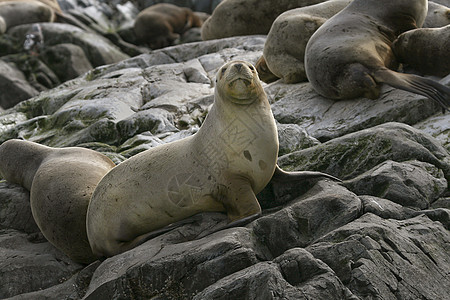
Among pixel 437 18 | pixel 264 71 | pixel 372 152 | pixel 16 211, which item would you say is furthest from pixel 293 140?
pixel 437 18

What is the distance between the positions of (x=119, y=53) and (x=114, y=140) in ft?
37.7

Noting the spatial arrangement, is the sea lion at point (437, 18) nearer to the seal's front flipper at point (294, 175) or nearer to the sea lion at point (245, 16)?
the sea lion at point (245, 16)

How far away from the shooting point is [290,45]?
905 centimetres

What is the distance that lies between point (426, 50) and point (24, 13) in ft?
53.6

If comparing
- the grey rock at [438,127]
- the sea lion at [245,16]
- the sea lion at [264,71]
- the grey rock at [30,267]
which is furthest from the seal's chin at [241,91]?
the sea lion at [245,16]

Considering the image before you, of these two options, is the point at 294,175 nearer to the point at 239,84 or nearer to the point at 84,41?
the point at 239,84

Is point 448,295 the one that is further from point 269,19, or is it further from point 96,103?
point 269,19

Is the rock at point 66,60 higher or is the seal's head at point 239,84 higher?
the seal's head at point 239,84

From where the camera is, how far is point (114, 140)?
8.42 meters

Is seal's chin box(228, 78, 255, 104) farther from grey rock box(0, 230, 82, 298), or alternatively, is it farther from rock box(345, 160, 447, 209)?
grey rock box(0, 230, 82, 298)

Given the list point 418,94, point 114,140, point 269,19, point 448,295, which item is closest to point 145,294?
point 448,295

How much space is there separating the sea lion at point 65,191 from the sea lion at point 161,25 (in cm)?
1494

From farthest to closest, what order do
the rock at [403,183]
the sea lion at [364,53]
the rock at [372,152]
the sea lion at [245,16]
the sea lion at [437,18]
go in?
the sea lion at [245,16] → the sea lion at [437,18] → the sea lion at [364,53] → the rock at [372,152] → the rock at [403,183]

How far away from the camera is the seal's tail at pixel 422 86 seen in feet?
21.2
